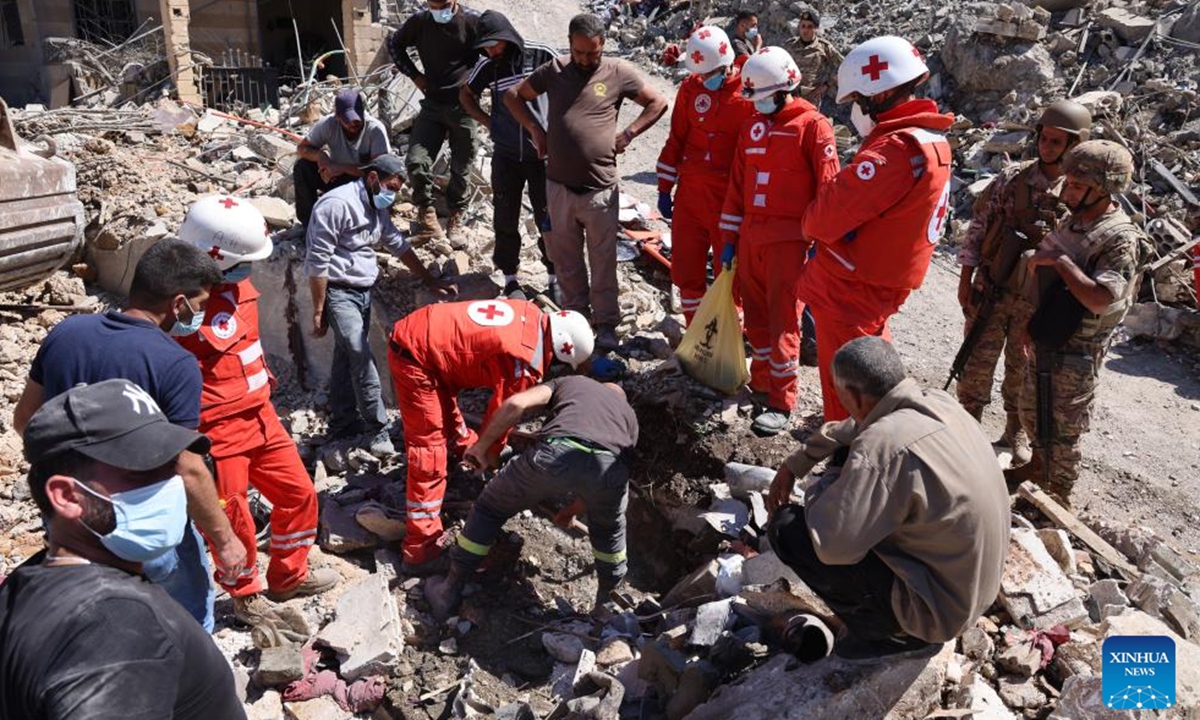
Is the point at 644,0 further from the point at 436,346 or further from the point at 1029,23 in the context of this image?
the point at 436,346

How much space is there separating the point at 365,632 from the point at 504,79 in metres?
3.76

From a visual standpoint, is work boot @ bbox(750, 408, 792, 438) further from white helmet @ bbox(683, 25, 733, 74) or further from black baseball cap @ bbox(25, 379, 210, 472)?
black baseball cap @ bbox(25, 379, 210, 472)

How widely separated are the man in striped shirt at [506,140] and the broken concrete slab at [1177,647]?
3.92 m

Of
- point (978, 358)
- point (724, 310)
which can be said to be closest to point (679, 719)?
point (724, 310)

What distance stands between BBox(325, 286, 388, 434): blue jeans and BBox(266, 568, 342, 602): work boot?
1146 millimetres

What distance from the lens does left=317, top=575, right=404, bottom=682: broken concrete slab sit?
416 centimetres

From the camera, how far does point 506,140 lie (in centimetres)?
620

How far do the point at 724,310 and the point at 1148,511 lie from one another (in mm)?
2732

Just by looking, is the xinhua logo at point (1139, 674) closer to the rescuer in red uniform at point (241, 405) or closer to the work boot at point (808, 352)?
the work boot at point (808, 352)

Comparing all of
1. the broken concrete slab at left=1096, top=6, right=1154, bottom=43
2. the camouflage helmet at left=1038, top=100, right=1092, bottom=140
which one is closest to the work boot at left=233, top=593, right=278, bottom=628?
the camouflage helmet at left=1038, top=100, right=1092, bottom=140

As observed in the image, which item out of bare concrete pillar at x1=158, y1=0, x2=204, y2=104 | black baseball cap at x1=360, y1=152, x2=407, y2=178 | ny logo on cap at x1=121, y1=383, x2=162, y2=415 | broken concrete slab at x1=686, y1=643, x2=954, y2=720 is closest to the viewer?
ny logo on cap at x1=121, y1=383, x2=162, y2=415

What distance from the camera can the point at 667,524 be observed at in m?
5.29

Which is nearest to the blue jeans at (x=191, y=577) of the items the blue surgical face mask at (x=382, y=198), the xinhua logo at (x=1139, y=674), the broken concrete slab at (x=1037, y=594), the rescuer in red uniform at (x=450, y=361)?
the rescuer in red uniform at (x=450, y=361)

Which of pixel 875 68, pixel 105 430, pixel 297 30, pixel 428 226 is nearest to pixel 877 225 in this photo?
pixel 875 68
